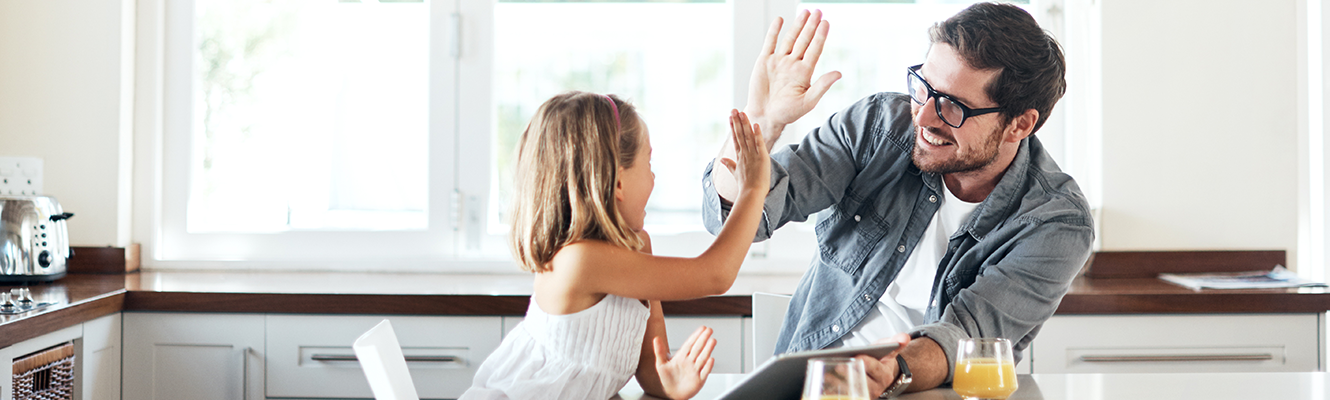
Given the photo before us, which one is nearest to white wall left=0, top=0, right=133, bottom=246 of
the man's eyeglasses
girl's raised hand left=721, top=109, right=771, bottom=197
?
girl's raised hand left=721, top=109, right=771, bottom=197

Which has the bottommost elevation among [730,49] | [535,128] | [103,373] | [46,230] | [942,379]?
[103,373]

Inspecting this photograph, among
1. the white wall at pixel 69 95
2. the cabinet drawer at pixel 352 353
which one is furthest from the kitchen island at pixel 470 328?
the white wall at pixel 69 95

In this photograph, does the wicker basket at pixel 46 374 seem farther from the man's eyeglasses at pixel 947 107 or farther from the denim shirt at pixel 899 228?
the man's eyeglasses at pixel 947 107

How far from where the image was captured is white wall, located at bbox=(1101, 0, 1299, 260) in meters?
2.48

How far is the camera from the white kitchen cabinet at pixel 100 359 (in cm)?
197

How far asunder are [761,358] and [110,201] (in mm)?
1944

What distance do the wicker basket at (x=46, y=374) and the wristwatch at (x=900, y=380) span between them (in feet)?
5.52

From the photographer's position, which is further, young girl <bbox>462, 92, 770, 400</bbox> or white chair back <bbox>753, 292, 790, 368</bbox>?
white chair back <bbox>753, 292, 790, 368</bbox>

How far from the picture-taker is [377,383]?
1015mm

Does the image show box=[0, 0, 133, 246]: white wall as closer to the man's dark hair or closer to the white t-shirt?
the white t-shirt

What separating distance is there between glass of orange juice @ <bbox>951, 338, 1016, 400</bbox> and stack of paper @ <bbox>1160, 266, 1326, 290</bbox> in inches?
56.3

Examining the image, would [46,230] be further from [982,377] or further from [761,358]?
[982,377]

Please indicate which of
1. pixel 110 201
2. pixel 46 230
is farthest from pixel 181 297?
pixel 110 201

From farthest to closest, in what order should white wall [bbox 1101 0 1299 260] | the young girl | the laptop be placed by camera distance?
white wall [bbox 1101 0 1299 260] → the young girl → the laptop
